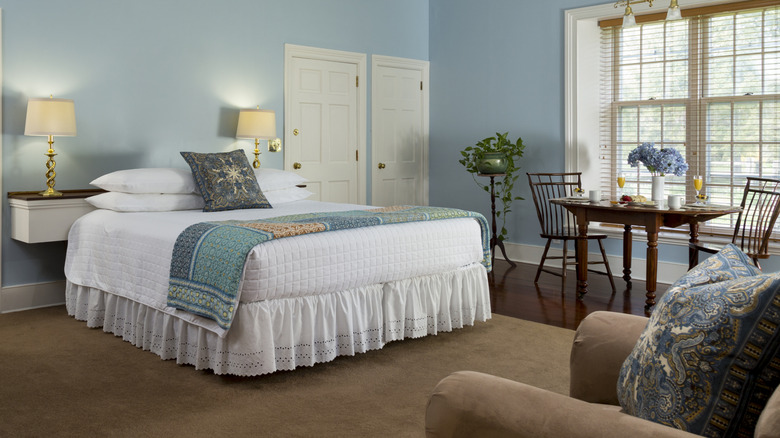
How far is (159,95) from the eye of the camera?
5.16 meters

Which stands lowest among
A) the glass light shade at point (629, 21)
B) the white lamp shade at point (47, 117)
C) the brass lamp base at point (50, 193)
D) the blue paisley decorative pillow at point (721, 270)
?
the blue paisley decorative pillow at point (721, 270)

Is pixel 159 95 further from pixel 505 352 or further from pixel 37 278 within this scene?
pixel 505 352

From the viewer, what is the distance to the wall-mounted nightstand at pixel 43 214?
4336mm

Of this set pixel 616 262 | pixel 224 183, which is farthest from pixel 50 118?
pixel 616 262

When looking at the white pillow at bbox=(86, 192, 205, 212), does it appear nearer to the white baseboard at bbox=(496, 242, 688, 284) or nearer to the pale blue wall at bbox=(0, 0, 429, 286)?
the pale blue wall at bbox=(0, 0, 429, 286)

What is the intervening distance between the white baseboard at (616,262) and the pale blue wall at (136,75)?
235cm

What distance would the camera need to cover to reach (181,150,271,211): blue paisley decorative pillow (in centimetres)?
451

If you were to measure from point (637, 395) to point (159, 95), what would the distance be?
456cm

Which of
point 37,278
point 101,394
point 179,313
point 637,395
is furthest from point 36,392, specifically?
point 637,395

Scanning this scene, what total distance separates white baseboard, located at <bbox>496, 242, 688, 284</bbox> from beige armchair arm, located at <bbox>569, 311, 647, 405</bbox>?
3.80m

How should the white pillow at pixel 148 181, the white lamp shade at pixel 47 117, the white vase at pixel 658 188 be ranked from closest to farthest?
the white lamp shade at pixel 47 117 < the white pillow at pixel 148 181 < the white vase at pixel 658 188

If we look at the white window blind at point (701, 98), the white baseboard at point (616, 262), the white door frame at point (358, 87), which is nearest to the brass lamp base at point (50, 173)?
the white door frame at point (358, 87)

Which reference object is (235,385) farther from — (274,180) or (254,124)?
(254,124)

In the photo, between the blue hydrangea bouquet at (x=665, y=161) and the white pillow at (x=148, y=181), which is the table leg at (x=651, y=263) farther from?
the white pillow at (x=148, y=181)
